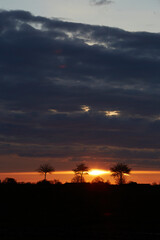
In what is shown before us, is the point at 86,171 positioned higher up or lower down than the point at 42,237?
higher up

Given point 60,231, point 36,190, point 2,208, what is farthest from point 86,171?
point 60,231

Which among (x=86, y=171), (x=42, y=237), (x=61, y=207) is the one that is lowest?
(x=42, y=237)

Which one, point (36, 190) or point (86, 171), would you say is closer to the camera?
point (36, 190)

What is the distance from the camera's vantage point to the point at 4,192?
66625 mm

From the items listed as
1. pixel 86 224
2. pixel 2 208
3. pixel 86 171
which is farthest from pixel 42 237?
pixel 86 171

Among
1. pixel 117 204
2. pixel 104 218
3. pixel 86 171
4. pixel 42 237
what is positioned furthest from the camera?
pixel 86 171

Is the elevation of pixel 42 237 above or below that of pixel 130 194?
below

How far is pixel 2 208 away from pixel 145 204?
18.9 meters

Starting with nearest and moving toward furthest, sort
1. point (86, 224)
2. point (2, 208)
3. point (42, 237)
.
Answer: point (42, 237) → point (86, 224) → point (2, 208)

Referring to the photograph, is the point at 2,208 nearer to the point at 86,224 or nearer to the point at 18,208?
the point at 18,208

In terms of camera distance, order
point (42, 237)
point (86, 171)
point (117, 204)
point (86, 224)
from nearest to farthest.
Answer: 1. point (42, 237)
2. point (86, 224)
3. point (117, 204)
4. point (86, 171)

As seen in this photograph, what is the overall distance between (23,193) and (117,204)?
15.8 metres

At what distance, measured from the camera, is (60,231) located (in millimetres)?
28391

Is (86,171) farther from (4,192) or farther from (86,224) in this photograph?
(86,224)
